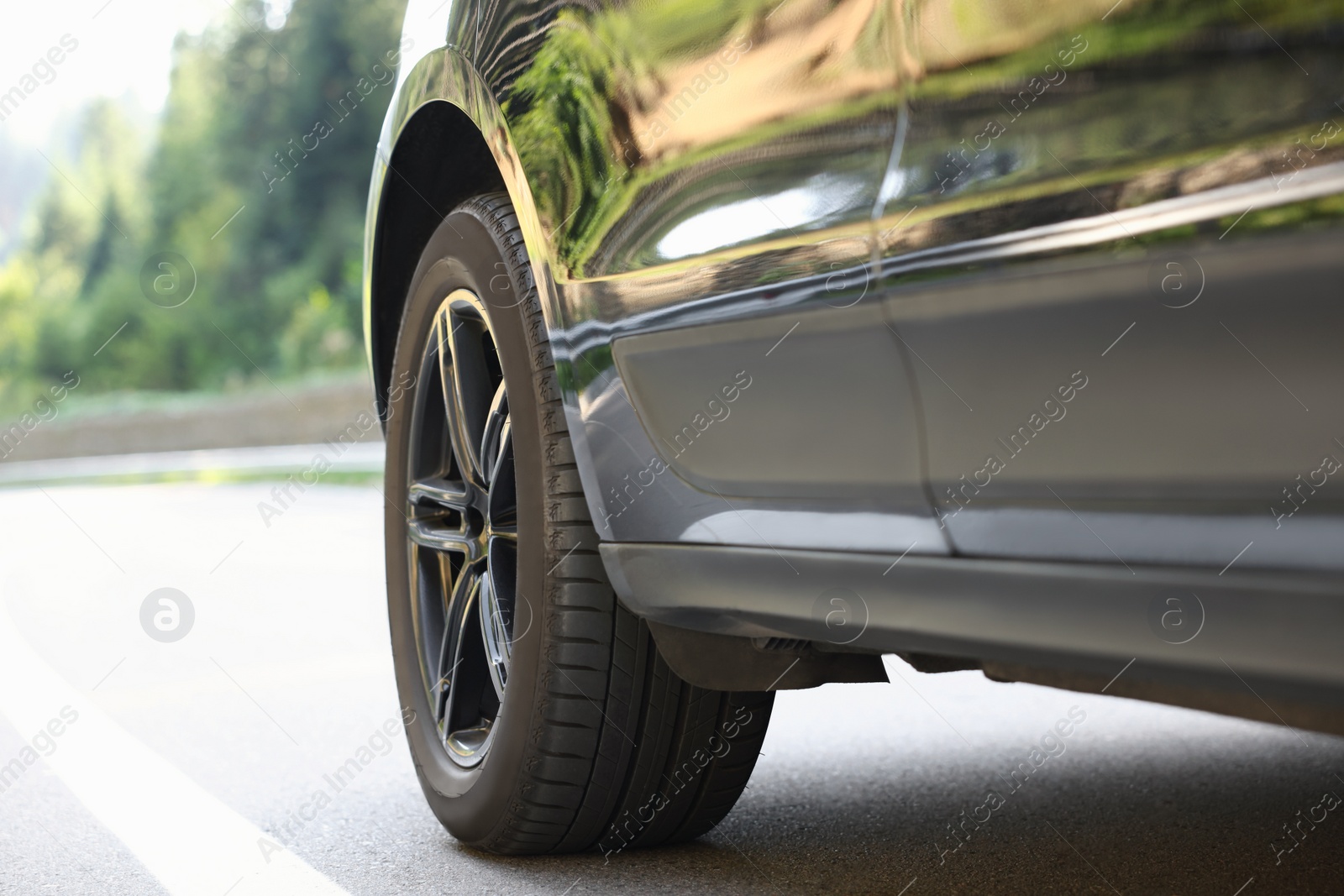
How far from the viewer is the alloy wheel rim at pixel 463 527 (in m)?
2.43

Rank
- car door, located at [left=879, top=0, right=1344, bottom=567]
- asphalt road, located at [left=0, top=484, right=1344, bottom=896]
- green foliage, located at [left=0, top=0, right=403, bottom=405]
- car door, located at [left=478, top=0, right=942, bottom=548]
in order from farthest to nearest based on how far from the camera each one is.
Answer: green foliage, located at [left=0, top=0, right=403, bottom=405], asphalt road, located at [left=0, top=484, right=1344, bottom=896], car door, located at [left=478, top=0, right=942, bottom=548], car door, located at [left=879, top=0, right=1344, bottom=567]

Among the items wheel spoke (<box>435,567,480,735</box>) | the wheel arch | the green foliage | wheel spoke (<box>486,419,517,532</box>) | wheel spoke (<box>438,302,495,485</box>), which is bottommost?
the green foliage

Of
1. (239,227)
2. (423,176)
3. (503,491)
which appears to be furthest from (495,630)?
(239,227)

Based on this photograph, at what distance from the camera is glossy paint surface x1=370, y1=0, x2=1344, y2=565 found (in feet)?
3.57

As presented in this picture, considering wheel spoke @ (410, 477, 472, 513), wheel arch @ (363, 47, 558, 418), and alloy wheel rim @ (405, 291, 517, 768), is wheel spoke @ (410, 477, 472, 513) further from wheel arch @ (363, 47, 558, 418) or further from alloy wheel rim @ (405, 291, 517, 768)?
wheel arch @ (363, 47, 558, 418)

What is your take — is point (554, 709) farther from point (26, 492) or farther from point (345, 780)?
point (26, 492)

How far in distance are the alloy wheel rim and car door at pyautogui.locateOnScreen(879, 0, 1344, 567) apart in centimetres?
110

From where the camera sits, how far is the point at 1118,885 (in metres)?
2.23

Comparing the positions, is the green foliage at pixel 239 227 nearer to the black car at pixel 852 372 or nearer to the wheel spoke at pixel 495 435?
the wheel spoke at pixel 495 435

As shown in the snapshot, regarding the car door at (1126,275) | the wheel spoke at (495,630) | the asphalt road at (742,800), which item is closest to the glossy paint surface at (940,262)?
the car door at (1126,275)

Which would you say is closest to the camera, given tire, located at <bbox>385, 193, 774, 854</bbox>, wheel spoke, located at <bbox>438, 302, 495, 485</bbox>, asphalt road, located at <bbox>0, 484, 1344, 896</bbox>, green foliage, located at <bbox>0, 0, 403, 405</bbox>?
tire, located at <bbox>385, 193, 774, 854</bbox>

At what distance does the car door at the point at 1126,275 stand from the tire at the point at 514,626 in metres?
0.90

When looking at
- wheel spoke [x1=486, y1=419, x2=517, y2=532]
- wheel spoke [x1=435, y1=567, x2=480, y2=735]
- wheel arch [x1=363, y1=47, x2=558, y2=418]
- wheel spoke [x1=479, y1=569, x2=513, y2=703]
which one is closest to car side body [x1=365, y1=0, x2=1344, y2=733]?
wheel arch [x1=363, y1=47, x2=558, y2=418]

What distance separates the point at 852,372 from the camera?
1501mm
